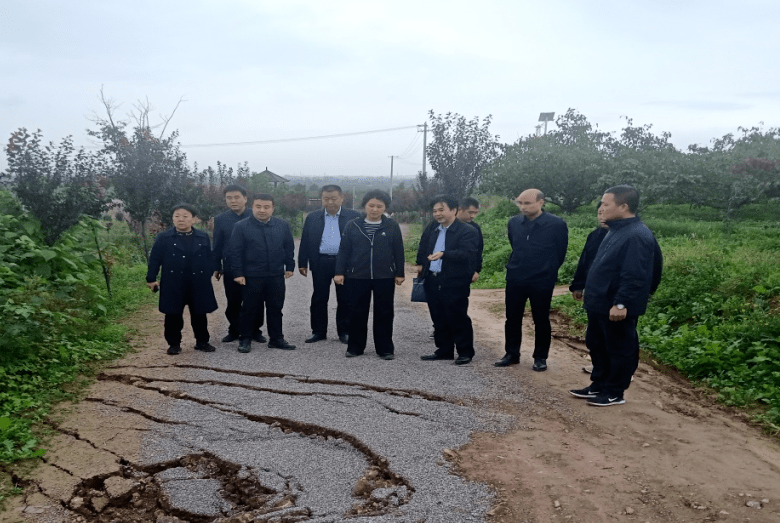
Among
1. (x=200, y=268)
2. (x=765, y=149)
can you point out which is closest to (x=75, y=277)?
(x=200, y=268)

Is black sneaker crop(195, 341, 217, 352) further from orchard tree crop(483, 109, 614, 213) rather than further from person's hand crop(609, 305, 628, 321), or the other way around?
orchard tree crop(483, 109, 614, 213)

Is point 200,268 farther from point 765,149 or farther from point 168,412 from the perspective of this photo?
point 765,149

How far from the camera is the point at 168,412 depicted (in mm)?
4648

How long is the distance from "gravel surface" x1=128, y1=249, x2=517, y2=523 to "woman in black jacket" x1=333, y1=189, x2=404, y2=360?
0.27 metres

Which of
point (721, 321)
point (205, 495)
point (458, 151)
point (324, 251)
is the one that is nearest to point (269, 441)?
point (205, 495)

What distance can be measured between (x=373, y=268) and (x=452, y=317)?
96 centimetres

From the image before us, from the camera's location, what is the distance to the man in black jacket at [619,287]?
464 cm

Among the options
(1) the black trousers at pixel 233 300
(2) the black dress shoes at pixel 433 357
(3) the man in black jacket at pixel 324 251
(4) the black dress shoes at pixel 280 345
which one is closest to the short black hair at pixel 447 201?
(3) the man in black jacket at pixel 324 251

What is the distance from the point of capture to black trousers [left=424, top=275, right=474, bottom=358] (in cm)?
615

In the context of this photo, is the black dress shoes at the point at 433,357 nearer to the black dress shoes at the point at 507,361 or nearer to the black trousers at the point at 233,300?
the black dress shoes at the point at 507,361

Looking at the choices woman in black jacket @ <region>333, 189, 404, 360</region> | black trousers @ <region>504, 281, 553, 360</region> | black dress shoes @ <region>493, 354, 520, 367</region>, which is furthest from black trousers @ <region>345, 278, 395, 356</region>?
black trousers @ <region>504, 281, 553, 360</region>

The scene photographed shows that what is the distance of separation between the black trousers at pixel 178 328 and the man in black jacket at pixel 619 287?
3.97 m

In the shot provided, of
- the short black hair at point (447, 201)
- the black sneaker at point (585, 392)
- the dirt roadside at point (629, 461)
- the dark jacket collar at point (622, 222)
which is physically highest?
the short black hair at point (447, 201)

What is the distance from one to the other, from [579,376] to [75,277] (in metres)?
6.82
